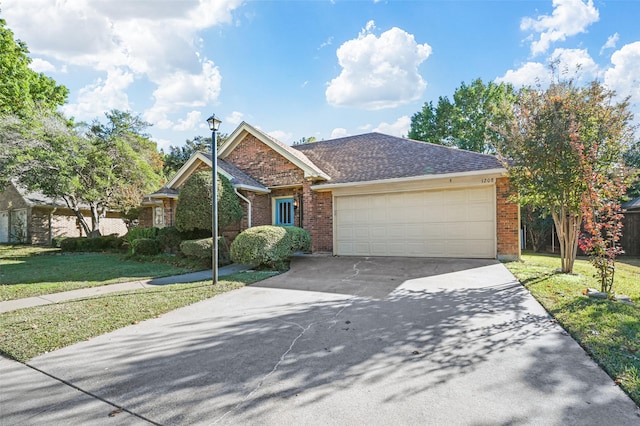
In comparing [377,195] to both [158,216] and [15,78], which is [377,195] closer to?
[158,216]

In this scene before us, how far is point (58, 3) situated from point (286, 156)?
8159 millimetres

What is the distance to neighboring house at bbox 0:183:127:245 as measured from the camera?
21.2 metres

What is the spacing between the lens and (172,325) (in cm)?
477

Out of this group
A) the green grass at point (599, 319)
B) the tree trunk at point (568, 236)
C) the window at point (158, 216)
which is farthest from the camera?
the window at point (158, 216)

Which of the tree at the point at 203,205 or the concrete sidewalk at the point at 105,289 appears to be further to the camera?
the tree at the point at 203,205

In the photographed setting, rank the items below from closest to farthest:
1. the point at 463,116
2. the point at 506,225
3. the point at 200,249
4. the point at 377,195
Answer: the point at 506,225 → the point at 200,249 → the point at 377,195 → the point at 463,116

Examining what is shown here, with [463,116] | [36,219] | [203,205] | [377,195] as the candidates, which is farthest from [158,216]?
[463,116]

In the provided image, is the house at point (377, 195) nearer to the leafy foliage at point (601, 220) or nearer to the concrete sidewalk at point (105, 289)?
the leafy foliage at point (601, 220)

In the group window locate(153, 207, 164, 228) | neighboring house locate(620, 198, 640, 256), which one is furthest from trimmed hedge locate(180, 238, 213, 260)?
neighboring house locate(620, 198, 640, 256)

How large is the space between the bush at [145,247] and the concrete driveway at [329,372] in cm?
839

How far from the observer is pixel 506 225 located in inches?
386

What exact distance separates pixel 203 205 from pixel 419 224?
7412mm

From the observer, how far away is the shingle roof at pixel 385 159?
10.8m

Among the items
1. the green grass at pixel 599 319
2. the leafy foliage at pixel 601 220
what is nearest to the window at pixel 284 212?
the green grass at pixel 599 319
